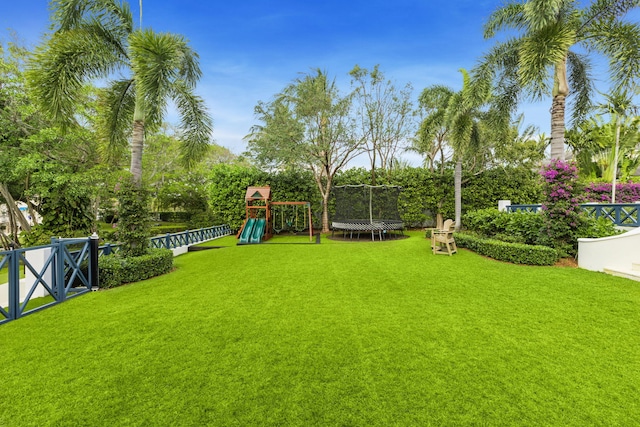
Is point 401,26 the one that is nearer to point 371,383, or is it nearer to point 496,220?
point 496,220

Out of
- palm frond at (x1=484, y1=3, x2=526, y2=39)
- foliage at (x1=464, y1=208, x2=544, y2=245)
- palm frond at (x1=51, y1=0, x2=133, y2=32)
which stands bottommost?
foliage at (x1=464, y1=208, x2=544, y2=245)

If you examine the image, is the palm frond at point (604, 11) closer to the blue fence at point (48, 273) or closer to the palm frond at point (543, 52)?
the palm frond at point (543, 52)

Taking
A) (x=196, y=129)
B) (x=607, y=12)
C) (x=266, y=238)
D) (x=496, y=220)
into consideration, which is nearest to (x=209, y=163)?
(x=266, y=238)

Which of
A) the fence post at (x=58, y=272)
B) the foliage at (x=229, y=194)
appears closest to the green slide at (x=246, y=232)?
the foliage at (x=229, y=194)

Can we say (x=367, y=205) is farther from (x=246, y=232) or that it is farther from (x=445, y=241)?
(x=246, y=232)

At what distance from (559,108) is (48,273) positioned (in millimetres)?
11527

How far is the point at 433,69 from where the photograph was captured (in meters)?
10.9

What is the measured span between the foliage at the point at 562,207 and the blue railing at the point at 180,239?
10.0 metres

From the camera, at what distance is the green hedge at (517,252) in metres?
5.99

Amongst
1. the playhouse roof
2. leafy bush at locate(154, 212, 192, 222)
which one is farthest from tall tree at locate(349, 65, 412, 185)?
leafy bush at locate(154, 212, 192, 222)

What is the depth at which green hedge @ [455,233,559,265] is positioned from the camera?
5993mm

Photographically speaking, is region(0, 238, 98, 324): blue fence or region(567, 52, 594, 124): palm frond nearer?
region(0, 238, 98, 324): blue fence

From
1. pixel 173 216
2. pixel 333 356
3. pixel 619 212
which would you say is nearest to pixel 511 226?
pixel 619 212

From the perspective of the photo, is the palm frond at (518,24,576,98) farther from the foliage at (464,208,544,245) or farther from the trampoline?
the trampoline
